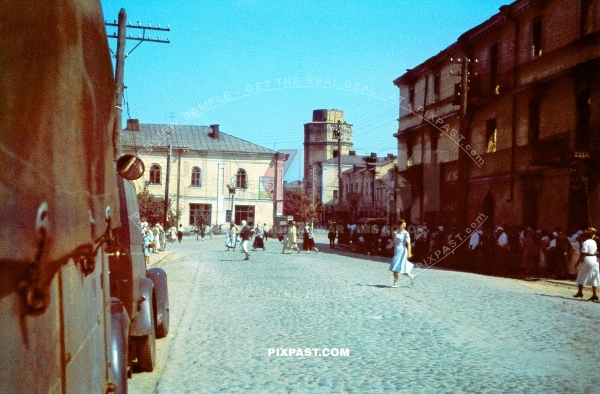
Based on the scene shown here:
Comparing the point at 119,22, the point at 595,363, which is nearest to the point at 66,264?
the point at 595,363

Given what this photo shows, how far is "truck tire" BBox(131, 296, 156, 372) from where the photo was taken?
680 cm

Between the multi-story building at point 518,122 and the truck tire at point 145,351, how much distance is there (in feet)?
59.5

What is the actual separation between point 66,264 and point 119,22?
18.1 meters

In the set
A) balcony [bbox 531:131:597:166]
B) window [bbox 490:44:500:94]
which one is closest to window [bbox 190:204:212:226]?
window [bbox 490:44:500:94]

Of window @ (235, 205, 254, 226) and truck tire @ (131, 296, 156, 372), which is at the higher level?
window @ (235, 205, 254, 226)

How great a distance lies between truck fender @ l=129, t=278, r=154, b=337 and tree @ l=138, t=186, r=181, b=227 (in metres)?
42.5

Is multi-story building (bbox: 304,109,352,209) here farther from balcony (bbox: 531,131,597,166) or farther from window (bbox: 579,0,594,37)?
window (bbox: 579,0,594,37)

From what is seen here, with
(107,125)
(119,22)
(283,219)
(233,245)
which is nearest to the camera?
(107,125)

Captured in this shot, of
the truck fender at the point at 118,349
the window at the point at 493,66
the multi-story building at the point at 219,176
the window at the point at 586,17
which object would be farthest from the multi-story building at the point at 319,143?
the truck fender at the point at 118,349

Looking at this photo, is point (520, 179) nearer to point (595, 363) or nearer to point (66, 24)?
point (595, 363)

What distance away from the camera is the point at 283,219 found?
6406cm

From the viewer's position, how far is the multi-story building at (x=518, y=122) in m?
22.5

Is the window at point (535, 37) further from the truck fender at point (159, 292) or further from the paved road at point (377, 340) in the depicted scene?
the truck fender at point (159, 292)

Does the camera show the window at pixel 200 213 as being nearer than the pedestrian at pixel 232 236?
No
